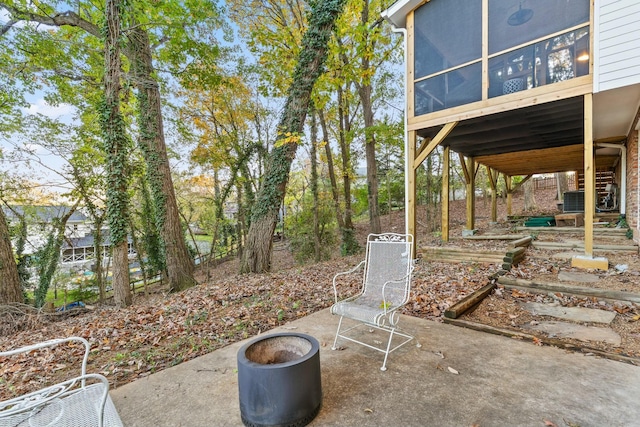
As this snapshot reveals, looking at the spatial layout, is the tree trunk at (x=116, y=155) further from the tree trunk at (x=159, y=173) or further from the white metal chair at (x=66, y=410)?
the white metal chair at (x=66, y=410)

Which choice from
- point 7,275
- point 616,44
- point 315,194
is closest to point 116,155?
point 7,275

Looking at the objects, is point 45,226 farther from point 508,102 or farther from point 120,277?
point 508,102

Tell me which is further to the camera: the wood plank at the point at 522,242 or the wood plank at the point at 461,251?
the wood plank at the point at 522,242

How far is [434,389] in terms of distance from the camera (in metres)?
2.15

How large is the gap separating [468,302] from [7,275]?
8475 mm

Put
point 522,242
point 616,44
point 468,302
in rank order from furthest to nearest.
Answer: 1. point 522,242
2. point 616,44
3. point 468,302

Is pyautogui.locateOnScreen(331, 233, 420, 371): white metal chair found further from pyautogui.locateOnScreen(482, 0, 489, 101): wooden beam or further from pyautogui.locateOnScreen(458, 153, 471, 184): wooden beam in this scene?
pyautogui.locateOnScreen(458, 153, 471, 184): wooden beam

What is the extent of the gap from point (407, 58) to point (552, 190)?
18.9 m

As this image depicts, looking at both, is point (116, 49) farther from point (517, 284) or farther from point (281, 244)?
point (281, 244)

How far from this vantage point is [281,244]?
16281mm

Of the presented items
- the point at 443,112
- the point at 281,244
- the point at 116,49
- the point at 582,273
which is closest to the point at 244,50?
the point at 116,49

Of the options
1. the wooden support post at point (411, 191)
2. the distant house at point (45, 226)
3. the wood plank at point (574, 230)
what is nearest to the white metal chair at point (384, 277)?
the wooden support post at point (411, 191)

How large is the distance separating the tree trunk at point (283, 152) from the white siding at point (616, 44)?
4345 mm

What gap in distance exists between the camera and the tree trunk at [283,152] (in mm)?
6309
